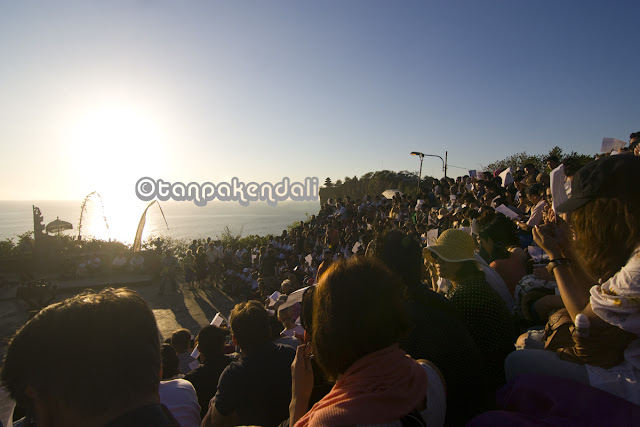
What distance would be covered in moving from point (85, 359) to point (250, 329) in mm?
1628

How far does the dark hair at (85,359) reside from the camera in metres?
1.11

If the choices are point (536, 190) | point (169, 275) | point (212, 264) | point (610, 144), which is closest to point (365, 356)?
point (536, 190)

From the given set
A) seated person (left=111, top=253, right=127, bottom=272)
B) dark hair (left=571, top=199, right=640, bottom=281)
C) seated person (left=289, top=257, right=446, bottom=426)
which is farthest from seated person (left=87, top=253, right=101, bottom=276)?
dark hair (left=571, top=199, right=640, bottom=281)

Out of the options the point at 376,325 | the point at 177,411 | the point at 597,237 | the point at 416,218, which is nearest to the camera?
the point at 376,325

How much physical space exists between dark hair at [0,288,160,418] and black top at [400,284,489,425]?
3.82 ft

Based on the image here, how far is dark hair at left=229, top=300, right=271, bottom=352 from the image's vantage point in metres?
2.69

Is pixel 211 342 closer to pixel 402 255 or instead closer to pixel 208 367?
pixel 208 367

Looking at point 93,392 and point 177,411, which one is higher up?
point 93,392

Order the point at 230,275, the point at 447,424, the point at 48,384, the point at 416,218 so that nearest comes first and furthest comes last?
the point at 48,384, the point at 447,424, the point at 416,218, the point at 230,275

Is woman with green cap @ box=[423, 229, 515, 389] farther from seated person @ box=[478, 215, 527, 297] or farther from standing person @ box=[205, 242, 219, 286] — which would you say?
standing person @ box=[205, 242, 219, 286]

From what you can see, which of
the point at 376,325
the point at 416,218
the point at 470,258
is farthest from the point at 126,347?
the point at 416,218

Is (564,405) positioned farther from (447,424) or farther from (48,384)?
(48,384)

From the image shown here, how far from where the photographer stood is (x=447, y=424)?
1767 mm

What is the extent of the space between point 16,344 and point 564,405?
1.92 m
